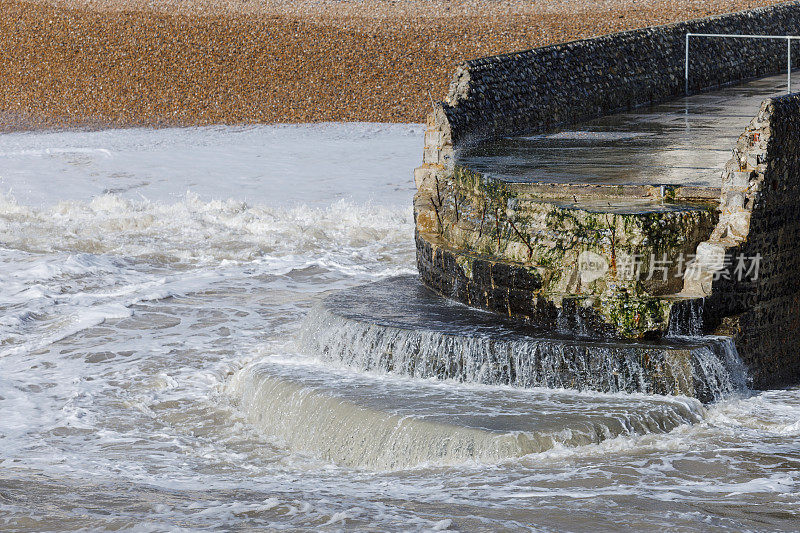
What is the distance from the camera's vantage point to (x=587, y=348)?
28.9ft

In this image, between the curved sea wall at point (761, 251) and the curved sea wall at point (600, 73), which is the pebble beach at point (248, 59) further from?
the curved sea wall at point (761, 251)

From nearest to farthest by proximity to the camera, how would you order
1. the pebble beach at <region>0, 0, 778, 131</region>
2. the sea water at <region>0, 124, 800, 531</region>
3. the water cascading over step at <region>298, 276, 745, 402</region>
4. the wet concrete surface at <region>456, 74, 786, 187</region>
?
the sea water at <region>0, 124, 800, 531</region> → the water cascading over step at <region>298, 276, 745, 402</region> → the wet concrete surface at <region>456, 74, 786, 187</region> → the pebble beach at <region>0, 0, 778, 131</region>

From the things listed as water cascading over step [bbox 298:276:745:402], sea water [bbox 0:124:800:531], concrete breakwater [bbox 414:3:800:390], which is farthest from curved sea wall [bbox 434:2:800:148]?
sea water [bbox 0:124:800:531]

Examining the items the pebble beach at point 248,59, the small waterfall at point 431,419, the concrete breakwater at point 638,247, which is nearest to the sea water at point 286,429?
the small waterfall at point 431,419

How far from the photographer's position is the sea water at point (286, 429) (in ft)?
22.8

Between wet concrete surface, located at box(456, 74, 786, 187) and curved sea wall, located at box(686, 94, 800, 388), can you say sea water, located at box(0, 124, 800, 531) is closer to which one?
curved sea wall, located at box(686, 94, 800, 388)

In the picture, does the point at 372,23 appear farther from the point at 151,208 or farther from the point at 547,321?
the point at 547,321

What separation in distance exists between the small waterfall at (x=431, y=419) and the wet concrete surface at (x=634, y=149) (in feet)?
7.27

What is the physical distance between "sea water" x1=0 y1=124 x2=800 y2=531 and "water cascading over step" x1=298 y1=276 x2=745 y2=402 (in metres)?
0.11

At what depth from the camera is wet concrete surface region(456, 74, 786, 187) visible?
400 inches

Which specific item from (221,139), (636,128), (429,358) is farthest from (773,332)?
(221,139)

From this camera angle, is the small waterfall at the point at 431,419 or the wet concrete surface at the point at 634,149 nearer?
the small waterfall at the point at 431,419

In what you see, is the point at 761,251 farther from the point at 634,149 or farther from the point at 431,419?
the point at 431,419

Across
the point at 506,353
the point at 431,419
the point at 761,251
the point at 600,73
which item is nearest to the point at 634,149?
the point at 761,251
